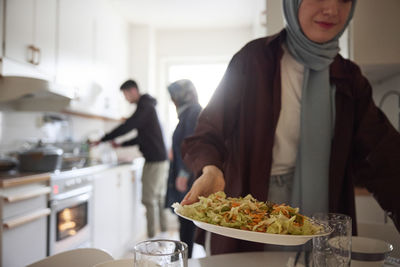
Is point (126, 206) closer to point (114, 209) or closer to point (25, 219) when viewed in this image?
point (114, 209)

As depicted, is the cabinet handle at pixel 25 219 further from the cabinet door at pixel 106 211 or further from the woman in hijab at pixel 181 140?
the woman in hijab at pixel 181 140

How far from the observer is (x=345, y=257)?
2.15 ft

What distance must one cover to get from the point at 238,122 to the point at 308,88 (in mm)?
234

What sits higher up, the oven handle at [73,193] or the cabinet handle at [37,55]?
the cabinet handle at [37,55]

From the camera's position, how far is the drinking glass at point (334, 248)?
25.7 inches

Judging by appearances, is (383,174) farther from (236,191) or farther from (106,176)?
(106,176)

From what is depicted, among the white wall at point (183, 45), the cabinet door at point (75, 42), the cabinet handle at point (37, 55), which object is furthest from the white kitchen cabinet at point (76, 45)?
the white wall at point (183, 45)

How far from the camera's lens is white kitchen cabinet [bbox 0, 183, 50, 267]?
1.63m

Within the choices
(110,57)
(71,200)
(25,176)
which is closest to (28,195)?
(25,176)

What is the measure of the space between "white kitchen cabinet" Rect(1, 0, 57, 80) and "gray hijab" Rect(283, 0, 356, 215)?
5.43 feet

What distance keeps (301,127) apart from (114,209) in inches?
97.4

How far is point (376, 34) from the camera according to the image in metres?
1.83

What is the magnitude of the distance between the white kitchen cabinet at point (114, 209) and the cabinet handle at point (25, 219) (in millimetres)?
750

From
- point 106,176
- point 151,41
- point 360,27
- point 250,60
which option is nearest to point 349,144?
point 250,60
